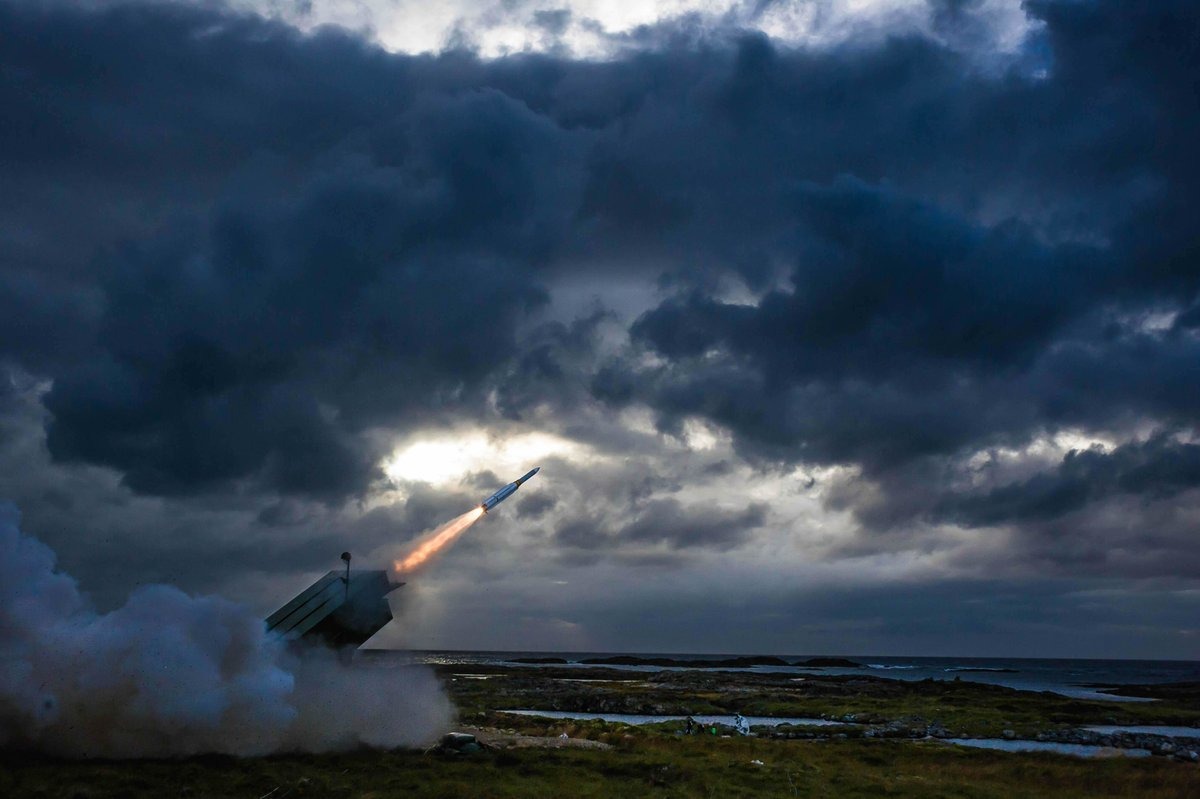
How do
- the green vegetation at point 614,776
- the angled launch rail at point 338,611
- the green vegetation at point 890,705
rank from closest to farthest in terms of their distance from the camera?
1. the green vegetation at point 614,776
2. the angled launch rail at point 338,611
3. the green vegetation at point 890,705

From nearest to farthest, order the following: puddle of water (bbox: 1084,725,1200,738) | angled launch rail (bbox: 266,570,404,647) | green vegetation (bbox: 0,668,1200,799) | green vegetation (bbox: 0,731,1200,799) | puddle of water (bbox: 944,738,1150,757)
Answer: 1. green vegetation (bbox: 0,731,1200,799)
2. green vegetation (bbox: 0,668,1200,799)
3. angled launch rail (bbox: 266,570,404,647)
4. puddle of water (bbox: 944,738,1150,757)
5. puddle of water (bbox: 1084,725,1200,738)

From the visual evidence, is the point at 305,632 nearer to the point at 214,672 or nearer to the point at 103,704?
the point at 214,672

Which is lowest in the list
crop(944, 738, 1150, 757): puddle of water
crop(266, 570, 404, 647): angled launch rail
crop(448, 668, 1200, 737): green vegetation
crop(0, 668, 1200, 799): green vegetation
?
crop(448, 668, 1200, 737): green vegetation

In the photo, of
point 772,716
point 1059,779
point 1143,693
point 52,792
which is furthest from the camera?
point 1143,693

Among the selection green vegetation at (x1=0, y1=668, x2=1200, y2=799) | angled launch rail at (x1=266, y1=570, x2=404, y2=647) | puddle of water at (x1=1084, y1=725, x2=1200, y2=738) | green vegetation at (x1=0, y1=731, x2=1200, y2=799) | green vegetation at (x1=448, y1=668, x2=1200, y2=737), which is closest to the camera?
green vegetation at (x1=0, y1=731, x2=1200, y2=799)

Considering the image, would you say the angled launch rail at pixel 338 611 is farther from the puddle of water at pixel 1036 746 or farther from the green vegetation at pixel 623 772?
the puddle of water at pixel 1036 746

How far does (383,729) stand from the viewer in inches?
1419

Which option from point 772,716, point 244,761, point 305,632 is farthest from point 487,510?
point 772,716

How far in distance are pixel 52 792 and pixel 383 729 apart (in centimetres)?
1333

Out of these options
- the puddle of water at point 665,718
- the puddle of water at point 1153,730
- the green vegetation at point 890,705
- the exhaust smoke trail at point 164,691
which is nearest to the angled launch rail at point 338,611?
the exhaust smoke trail at point 164,691

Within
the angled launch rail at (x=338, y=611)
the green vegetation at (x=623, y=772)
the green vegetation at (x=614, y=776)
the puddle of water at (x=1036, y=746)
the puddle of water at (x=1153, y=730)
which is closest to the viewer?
the green vegetation at (x=614, y=776)

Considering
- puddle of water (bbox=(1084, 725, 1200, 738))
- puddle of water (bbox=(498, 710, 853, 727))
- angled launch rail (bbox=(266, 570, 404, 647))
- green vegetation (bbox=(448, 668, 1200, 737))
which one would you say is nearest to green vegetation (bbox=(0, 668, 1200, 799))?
angled launch rail (bbox=(266, 570, 404, 647))

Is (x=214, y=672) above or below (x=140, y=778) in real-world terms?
above

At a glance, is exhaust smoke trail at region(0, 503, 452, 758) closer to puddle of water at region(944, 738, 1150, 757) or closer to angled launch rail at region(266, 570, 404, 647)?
angled launch rail at region(266, 570, 404, 647)
